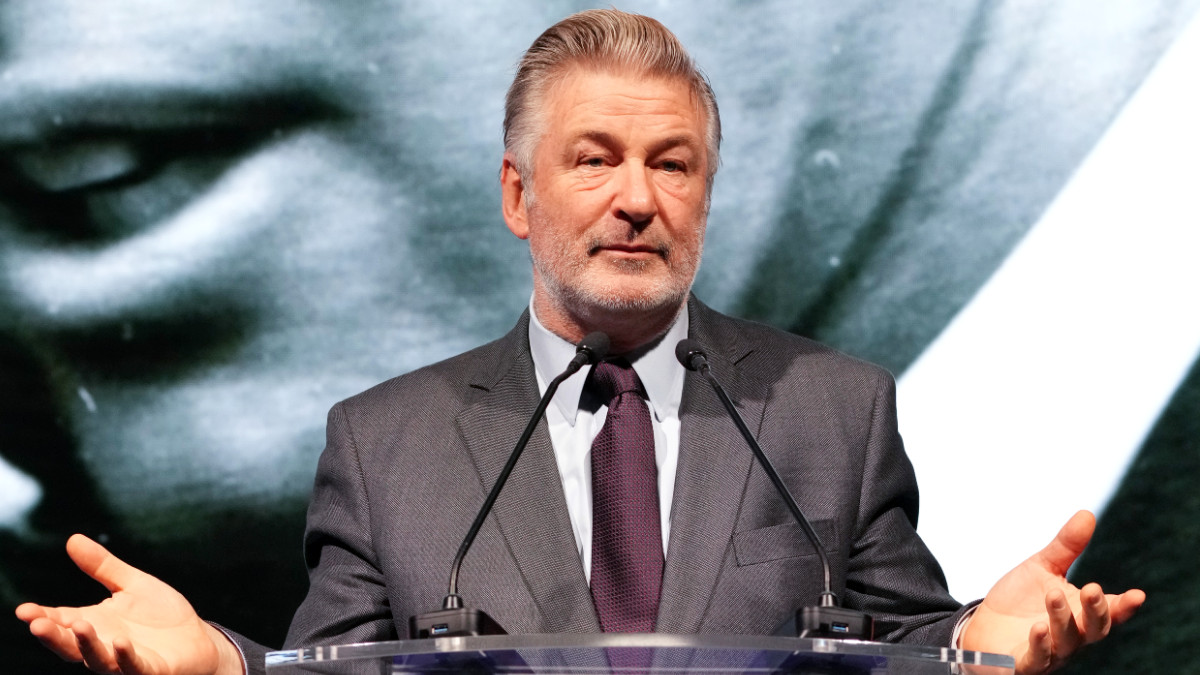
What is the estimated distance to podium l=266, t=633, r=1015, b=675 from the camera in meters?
1.23

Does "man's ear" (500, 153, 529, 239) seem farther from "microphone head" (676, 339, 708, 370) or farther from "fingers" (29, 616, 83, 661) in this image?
"fingers" (29, 616, 83, 661)

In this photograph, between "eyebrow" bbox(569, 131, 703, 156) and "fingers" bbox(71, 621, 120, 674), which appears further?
"eyebrow" bbox(569, 131, 703, 156)

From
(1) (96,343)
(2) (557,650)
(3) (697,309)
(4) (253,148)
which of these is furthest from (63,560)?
(2) (557,650)

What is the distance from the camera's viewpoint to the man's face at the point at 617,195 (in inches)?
82.0

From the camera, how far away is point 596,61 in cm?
220

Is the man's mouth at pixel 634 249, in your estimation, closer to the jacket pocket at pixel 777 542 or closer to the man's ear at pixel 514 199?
the man's ear at pixel 514 199

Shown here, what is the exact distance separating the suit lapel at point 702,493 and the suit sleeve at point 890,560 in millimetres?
209

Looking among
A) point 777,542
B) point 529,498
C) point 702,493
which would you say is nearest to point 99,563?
point 529,498

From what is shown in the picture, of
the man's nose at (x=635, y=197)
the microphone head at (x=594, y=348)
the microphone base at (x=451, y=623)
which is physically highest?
the man's nose at (x=635, y=197)

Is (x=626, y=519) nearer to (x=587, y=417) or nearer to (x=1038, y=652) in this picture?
(x=587, y=417)

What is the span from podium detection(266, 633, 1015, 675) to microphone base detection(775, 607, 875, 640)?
0.08 metres

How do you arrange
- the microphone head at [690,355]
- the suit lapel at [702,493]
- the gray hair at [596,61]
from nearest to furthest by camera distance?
the microphone head at [690,355] < the suit lapel at [702,493] < the gray hair at [596,61]

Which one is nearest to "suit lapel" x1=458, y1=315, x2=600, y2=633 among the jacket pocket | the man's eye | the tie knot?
the tie knot

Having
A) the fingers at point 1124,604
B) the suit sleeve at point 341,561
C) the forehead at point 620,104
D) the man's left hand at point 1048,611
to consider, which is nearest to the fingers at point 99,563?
the suit sleeve at point 341,561
